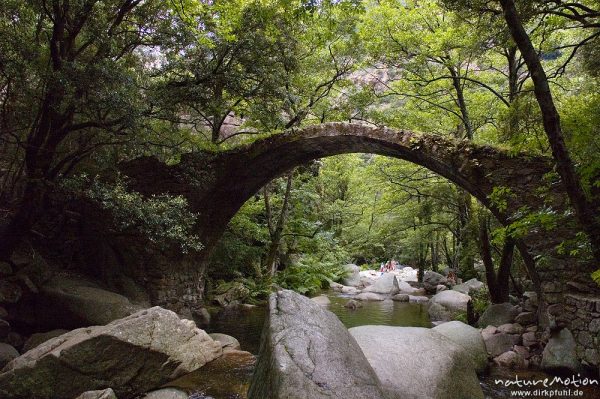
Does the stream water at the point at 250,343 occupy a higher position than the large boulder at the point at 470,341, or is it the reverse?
the large boulder at the point at 470,341

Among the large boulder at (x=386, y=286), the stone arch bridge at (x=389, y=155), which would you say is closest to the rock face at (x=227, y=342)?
the stone arch bridge at (x=389, y=155)

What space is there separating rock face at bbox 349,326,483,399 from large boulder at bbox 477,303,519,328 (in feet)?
13.2

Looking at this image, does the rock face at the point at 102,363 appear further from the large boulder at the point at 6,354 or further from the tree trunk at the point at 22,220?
the tree trunk at the point at 22,220

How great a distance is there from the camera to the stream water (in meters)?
4.91

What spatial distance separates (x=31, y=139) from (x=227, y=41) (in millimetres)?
3787

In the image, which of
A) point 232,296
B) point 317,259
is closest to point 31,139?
point 232,296

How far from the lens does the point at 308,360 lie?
9.02ft

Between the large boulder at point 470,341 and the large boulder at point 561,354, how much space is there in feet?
2.84

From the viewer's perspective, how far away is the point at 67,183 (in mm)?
6027

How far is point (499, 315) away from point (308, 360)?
21.2 feet

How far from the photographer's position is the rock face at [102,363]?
421 centimetres

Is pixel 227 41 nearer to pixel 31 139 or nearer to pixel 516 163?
pixel 31 139

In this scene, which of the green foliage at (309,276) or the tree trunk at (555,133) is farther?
the green foliage at (309,276)

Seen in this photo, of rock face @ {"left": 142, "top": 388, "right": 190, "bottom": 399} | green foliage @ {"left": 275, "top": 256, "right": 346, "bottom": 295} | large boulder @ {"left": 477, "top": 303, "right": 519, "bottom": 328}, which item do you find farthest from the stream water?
large boulder @ {"left": 477, "top": 303, "right": 519, "bottom": 328}
